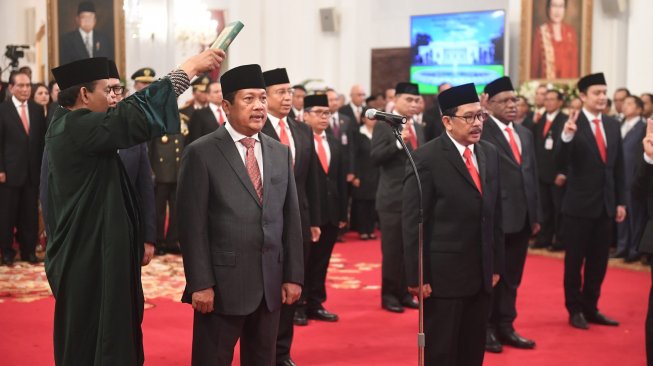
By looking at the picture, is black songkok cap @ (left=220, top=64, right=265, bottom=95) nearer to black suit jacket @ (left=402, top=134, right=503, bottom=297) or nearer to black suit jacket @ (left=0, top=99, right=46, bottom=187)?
black suit jacket @ (left=402, top=134, right=503, bottom=297)

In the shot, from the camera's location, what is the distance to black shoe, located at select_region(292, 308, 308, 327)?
6.61 m

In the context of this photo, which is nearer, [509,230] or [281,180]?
[281,180]

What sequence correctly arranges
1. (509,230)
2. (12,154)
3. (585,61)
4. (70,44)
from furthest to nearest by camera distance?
1. (585,61)
2. (70,44)
3. (12,154)
4. (509,230)

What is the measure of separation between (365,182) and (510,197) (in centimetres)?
555

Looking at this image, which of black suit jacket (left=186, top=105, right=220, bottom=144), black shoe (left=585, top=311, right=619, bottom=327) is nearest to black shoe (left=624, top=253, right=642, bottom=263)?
black shoe (left=585, top=311, right=619, bottom=327)

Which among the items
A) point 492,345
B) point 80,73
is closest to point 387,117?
point 80,73

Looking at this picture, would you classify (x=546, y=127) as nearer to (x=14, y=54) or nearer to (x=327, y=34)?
(x=327, y=34)

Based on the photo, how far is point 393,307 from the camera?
7.21 m

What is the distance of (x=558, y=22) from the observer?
530 inches

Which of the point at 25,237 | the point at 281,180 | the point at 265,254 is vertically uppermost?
the point at 281,180

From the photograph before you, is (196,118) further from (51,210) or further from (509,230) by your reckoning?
(51,210)

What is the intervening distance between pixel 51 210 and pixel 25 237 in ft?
17.6

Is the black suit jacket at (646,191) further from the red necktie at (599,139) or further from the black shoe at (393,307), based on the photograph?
the black shoe at (393,307)

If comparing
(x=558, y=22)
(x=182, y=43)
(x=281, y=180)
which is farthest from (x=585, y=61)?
(x=281, y=180)
